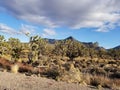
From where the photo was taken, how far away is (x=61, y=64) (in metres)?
38.0

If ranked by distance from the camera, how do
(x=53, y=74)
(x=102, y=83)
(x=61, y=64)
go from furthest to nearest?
1. (x=61, y=64)
2. (x=53, y=74)
3. (x=102, y=83)

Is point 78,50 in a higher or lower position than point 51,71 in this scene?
higher

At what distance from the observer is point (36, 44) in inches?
1559

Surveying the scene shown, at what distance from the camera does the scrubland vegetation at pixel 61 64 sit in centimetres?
1889

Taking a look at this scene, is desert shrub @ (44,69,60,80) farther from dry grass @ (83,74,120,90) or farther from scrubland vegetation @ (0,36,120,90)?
dry grass @ (83,74,120,90)

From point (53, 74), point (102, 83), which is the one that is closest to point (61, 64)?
point (53, 74)

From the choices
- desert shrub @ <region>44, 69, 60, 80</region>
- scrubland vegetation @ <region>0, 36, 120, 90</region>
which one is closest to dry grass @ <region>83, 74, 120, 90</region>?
scrubland vegetation @ <region>0, 36, 120, 90</region>

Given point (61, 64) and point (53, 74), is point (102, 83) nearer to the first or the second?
point (53, 74)

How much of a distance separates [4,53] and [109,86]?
86.2 ft

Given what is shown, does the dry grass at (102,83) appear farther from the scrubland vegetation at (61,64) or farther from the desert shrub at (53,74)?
the desert shrub at (53,74)

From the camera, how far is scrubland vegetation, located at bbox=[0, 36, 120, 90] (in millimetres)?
18891

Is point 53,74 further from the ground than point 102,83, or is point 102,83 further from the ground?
point 53,74

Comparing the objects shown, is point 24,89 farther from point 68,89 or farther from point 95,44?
point 95,44

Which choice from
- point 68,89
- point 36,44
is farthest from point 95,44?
point 68,89
